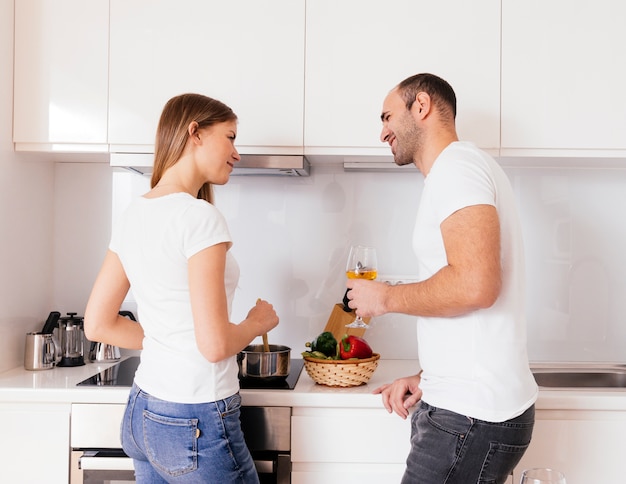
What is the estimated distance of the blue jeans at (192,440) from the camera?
136 cm

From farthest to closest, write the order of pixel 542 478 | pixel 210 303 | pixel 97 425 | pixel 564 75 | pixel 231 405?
pixel 564 75 → pixel 97 425 → pixel 231 405 → pixel 210 303 → pixel 542 478

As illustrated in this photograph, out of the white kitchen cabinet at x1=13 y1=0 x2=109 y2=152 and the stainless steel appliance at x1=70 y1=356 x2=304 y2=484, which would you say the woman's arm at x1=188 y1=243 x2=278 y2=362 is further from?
the white kitchen cabinet at x1=13 y1=0 x2=109 y2=152

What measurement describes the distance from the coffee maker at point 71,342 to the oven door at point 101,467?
0.43m

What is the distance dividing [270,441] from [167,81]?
3.77 feet

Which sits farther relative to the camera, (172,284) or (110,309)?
(110,309)

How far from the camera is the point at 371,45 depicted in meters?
2.01

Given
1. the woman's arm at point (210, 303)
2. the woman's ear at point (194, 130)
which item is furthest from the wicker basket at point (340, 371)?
the woman's ear at point (194, 130)

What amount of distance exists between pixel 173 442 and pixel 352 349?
0.66 m

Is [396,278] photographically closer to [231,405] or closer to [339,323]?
[339,323]

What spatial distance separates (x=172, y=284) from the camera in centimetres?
135

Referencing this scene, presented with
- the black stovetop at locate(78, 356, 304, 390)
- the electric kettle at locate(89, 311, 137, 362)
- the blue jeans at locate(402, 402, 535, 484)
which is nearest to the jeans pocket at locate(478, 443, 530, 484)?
the blue jeans at locate(402, 402, 535, 484)

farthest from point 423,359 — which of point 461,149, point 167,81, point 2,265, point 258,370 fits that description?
point 2,265

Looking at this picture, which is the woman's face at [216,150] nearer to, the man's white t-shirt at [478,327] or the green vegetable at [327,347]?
the man's white t-shirt at [478,327]

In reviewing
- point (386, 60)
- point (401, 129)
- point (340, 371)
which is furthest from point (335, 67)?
point (340, 371)
